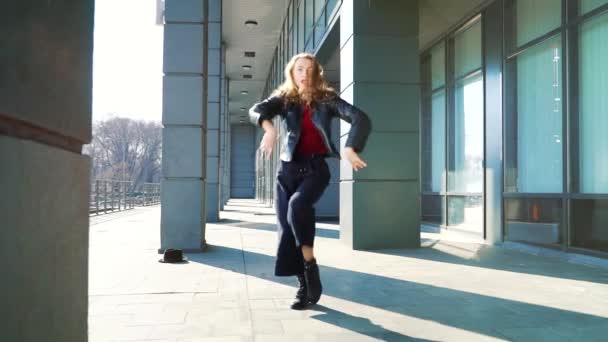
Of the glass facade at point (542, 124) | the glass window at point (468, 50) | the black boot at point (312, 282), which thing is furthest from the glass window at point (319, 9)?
the black boot at point (312, 282)

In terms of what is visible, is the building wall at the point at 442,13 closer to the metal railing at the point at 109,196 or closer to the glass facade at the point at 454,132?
the glass facade at the point at 454,132

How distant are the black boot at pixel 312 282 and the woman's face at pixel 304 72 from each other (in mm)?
1339

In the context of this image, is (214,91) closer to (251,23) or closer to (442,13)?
(251,23)

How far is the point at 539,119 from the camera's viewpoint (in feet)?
25.0

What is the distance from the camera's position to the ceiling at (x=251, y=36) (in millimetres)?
18125

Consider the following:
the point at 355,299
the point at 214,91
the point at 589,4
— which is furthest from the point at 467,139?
the point at 214,91

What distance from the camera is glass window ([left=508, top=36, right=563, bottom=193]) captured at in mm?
7203

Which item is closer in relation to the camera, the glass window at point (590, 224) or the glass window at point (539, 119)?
the glass window at point (590, 224)

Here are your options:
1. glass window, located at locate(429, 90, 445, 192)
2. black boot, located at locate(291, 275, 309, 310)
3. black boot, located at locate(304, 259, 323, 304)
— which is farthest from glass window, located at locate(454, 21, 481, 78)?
black boot, located at locate(291, 275, 309, 310)

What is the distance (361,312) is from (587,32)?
5434 mm

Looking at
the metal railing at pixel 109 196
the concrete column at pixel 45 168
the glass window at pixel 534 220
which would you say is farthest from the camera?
the metal railing at pixel 109 196

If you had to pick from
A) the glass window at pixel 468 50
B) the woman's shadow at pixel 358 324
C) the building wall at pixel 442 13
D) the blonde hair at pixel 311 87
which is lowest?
the woman's shadow at pixel 358 324

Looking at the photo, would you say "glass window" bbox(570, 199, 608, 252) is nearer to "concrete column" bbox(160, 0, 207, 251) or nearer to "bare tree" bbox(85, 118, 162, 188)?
"concrete column" bbox(160, 0, 207, 251)

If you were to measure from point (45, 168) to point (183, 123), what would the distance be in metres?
5.87
